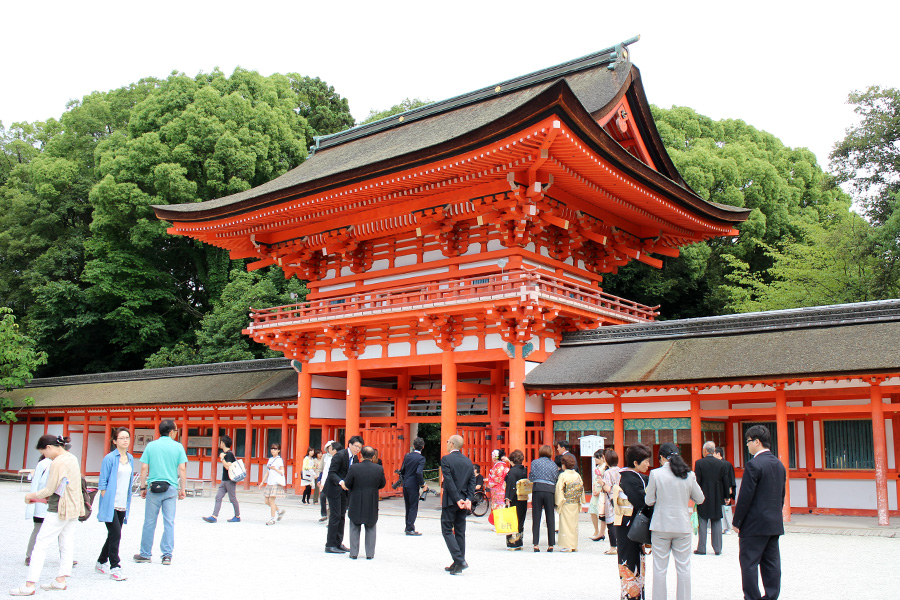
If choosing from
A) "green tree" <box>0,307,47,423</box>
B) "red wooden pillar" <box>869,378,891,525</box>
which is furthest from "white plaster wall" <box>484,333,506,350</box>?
"green tree" <box>0,307,47,423</box>

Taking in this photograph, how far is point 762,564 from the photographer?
6992mm

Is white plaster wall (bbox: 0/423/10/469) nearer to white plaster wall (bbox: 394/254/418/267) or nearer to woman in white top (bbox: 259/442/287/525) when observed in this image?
white plaster wall (bbox: 394/254/418/267)

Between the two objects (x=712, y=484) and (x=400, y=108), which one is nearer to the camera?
(x=712, y=484)

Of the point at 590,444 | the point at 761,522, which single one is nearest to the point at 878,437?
the point at 590,444

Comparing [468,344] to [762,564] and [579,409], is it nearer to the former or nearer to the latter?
[579,409]

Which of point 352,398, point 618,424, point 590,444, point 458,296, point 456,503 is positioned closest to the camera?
point 456,503

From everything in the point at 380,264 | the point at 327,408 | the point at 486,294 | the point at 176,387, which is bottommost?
the point at 327,408

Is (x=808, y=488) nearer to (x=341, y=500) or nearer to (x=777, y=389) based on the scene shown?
(x=777, y=389)

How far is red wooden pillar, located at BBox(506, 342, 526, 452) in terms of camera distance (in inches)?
664

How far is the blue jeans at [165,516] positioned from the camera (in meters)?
9.33

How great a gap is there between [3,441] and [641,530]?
3043cm

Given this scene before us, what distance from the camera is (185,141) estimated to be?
34844mm

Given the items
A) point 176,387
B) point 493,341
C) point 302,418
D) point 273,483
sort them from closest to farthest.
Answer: point 273,483, point 493,341, point 302,418, point 176,387

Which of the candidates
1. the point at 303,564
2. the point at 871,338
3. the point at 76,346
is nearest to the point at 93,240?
the point at 76,346
